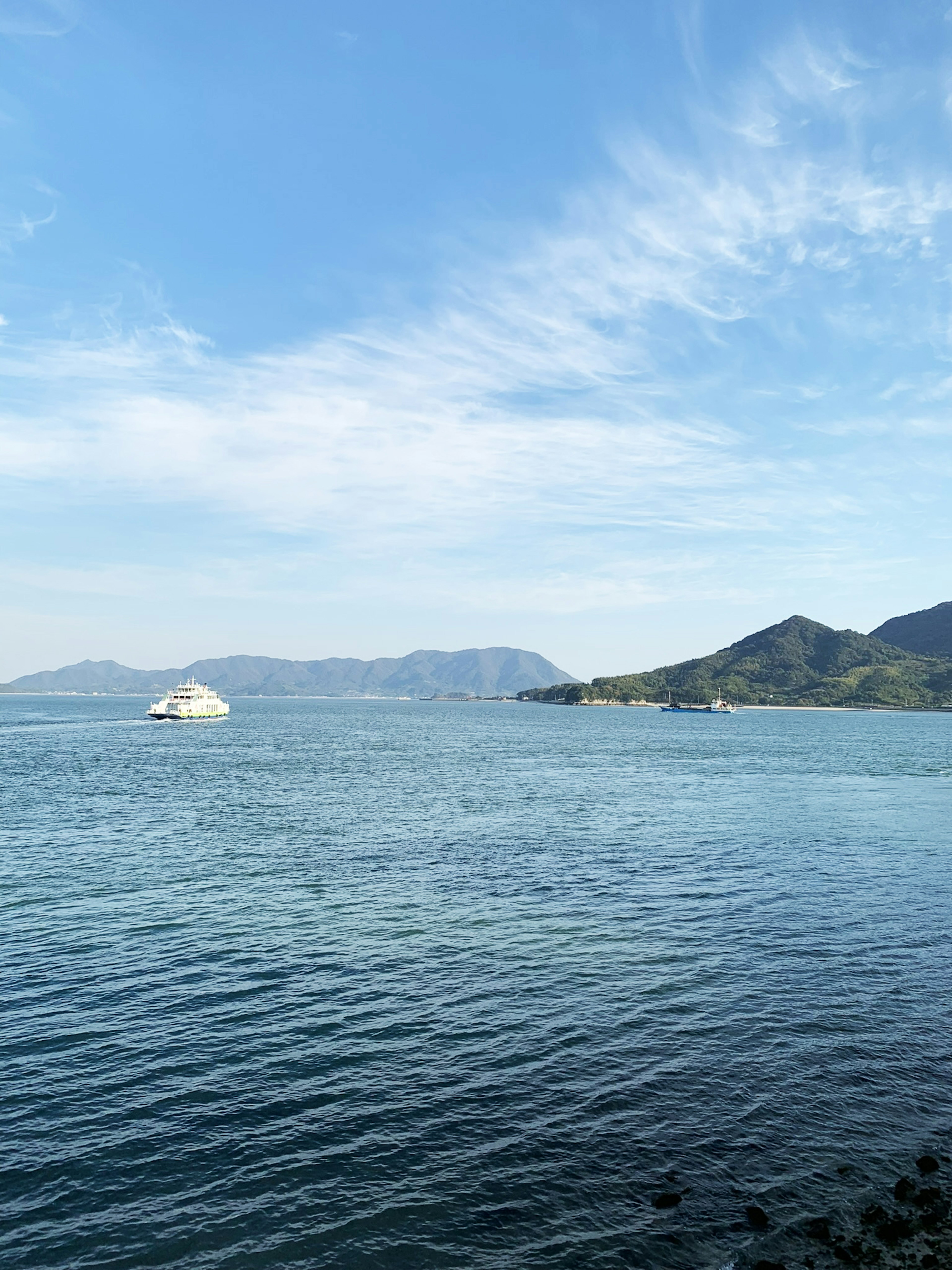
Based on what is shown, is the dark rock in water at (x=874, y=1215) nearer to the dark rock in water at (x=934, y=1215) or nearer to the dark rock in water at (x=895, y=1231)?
the dark rock in water at (x=895, y=1231)

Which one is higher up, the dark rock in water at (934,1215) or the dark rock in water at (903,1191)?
the dark rock in water at (903,1191)

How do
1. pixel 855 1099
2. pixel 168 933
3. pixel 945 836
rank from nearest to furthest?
pixel 855 1099
pixel 168 933
pixel 945 836

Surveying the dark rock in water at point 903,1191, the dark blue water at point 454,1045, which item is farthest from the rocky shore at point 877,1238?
the dark blue water at point 454,1045

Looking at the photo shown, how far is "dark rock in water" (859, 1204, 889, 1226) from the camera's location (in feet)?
61.5

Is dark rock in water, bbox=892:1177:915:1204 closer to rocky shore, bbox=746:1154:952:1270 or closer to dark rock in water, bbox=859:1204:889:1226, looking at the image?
rocky shore, bbox=746:1154:952:1270

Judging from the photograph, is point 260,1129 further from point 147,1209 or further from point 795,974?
point 795,974

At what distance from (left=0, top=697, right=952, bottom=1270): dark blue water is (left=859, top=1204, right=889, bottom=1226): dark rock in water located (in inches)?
14.8

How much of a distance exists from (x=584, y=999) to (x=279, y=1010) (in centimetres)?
1236

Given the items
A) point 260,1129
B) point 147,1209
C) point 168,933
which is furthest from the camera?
point 168,933

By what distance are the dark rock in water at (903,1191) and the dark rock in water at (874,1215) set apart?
523 mm

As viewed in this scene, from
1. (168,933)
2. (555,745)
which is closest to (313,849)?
(168,933)

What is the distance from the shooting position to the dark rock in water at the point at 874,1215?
1873cm

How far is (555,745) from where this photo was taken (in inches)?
7362

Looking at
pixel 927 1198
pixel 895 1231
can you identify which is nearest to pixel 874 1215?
pixel 895 1231
